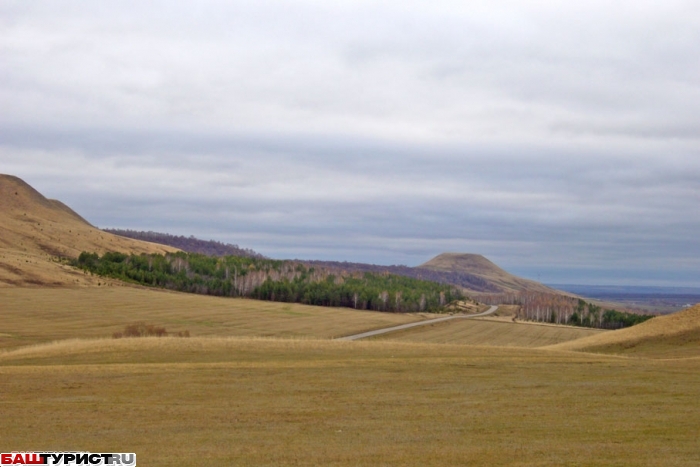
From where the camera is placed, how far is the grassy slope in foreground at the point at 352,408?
66.0ft

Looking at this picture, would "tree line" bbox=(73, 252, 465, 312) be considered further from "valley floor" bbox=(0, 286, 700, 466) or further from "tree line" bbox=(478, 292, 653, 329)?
"valley floor" bbox=(0, 286, 700, 466)

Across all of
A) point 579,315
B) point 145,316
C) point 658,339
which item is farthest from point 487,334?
point 579,315

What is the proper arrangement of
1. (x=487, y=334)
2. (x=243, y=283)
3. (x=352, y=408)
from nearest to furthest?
1. (x=352, y=408)
2. (x=487, y=334)
3. (x=243, y=283)

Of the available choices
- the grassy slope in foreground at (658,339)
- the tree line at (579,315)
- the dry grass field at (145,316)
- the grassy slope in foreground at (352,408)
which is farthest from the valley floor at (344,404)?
the tree line at (579,315)

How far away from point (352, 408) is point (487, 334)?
269 feet

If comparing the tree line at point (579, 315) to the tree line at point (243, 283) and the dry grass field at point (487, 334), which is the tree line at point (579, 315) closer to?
the tree line at point (243, 283)

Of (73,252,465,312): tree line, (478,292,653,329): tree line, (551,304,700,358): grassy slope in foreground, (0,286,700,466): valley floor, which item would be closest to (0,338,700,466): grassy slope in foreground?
(0,286,700,466): valley floor

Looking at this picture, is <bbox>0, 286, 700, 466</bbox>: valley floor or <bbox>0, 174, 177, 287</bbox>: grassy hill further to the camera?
<bbox>0, 174, 177, 287</bbox>: grassy hill

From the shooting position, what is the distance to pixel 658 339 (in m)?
61.4

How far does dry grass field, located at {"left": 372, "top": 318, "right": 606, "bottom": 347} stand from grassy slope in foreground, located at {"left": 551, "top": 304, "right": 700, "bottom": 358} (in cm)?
2053

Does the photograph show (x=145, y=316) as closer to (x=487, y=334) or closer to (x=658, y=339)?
(x=487, y=334)

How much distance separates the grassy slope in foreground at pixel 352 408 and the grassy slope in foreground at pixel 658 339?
48.5 ft

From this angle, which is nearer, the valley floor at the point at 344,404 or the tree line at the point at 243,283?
the valley floor at the point at 344,404

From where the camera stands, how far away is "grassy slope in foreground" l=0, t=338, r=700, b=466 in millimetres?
20125
